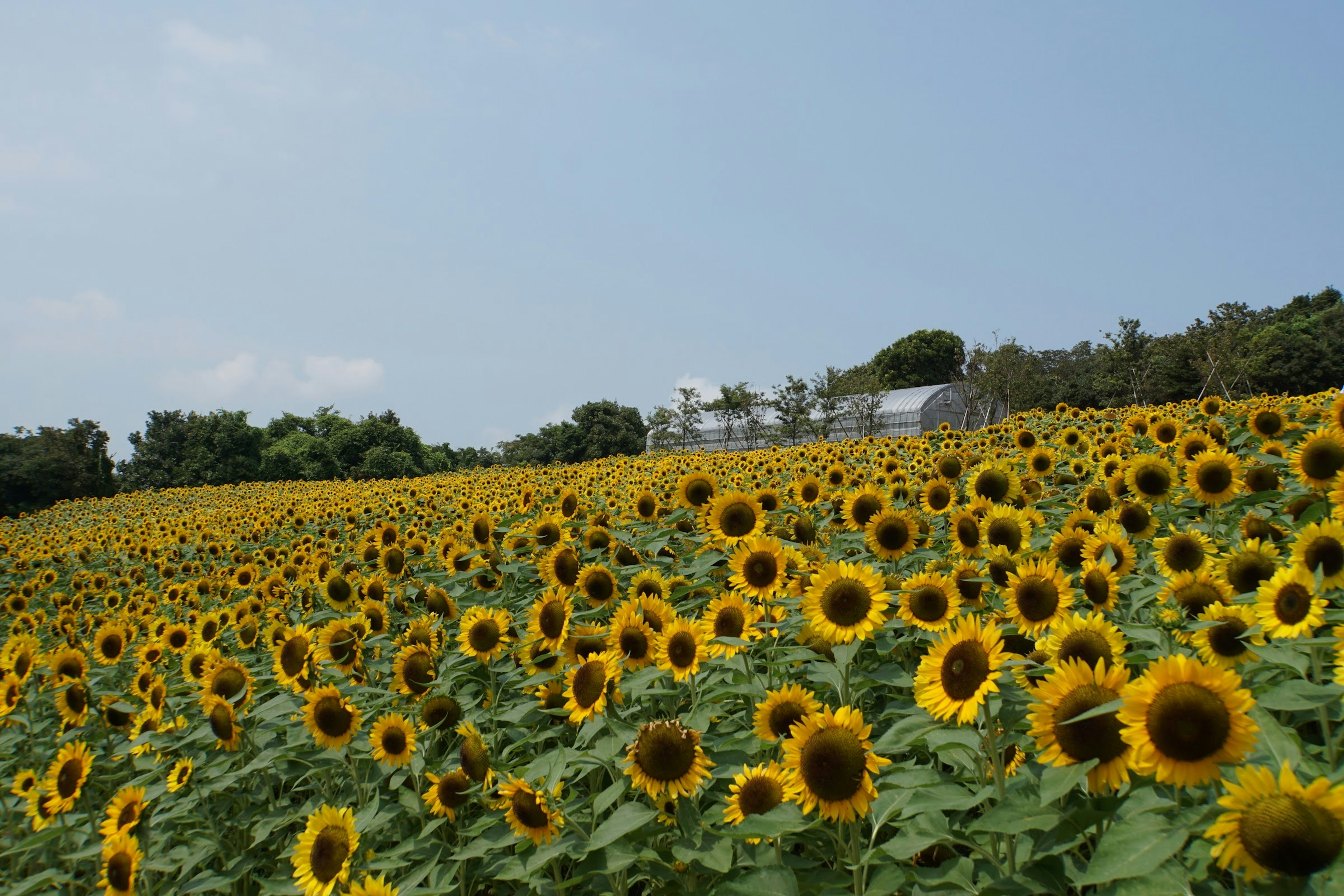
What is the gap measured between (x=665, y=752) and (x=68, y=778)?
383 cm

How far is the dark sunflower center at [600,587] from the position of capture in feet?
11.9

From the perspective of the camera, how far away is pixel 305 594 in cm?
581

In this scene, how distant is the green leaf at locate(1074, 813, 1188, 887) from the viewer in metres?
1.33

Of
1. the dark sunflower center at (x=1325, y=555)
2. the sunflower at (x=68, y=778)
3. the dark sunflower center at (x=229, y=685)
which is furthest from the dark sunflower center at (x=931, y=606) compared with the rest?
the sunflower at (x=68, y=778)

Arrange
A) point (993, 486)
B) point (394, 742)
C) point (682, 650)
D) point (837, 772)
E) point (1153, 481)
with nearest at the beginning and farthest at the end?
point (837, 772) → point (682, 650) → point (394, 742) → point (1153, 481) → point (993, 486)

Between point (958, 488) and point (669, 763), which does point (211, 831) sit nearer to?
point (669, 763)

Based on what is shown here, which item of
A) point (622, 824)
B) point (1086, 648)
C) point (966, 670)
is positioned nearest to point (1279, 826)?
point (966, 670)

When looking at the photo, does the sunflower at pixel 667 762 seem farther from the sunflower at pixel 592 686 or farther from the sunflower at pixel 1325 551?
the sunflower at pixel 1325 551

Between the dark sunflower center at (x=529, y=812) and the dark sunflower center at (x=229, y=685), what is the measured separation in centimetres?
220

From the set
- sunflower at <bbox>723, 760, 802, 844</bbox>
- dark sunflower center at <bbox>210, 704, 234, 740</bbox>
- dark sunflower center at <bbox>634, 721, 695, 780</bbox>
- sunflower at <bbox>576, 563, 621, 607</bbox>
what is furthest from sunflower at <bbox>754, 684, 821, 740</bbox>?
dark sunflower center at <bbox>210, 704, 234, 740</bbox>

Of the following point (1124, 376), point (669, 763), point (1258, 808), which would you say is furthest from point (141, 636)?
point (1124, 376)

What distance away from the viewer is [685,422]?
203ft

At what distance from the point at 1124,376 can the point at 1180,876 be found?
5586cm

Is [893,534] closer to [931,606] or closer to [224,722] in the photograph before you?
[931,606]
